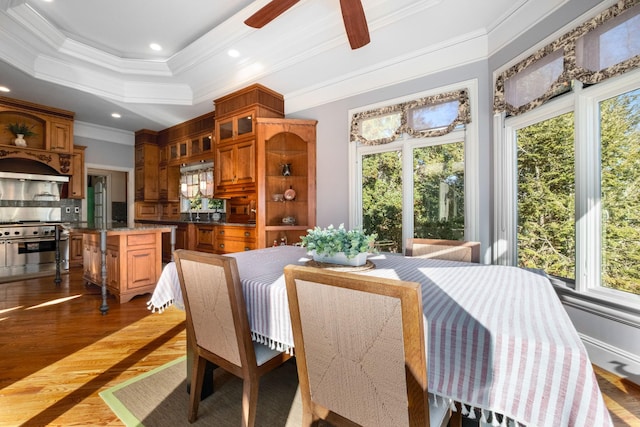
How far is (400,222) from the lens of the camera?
342 cm

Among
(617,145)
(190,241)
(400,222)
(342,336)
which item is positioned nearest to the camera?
(342,336)

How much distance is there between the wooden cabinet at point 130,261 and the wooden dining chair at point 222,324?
216cm

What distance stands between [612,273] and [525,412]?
1949mm

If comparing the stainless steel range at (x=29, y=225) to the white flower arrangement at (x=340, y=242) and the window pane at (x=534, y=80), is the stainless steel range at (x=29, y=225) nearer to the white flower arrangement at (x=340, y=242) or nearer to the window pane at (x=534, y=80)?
the white flower arrangement at (x=340, y=242)

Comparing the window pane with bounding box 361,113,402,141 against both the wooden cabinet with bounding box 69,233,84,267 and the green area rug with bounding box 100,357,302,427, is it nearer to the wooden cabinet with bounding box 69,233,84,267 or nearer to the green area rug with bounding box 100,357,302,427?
the green area rug with bounding box 100,357,302,427

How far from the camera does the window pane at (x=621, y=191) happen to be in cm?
184

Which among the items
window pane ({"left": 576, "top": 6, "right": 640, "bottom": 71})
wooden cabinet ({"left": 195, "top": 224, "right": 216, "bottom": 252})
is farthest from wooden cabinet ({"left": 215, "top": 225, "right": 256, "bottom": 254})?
window pane ({"left": 576, "top": 6, "right": 640, "bottom": 71})

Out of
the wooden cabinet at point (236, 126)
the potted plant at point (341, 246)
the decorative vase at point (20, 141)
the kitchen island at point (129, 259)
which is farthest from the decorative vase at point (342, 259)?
the decorative vase at point (20, 141)

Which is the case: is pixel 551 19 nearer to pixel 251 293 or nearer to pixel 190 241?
pixel 251 293

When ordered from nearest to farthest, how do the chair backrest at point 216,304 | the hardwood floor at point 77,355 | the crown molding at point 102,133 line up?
the chair backrest at point 216,304 < the hardwood floor at point 77,355 < the crown molding at point 102,133

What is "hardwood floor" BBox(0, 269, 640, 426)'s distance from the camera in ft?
5.05

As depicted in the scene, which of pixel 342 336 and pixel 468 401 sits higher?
pixel 342 336

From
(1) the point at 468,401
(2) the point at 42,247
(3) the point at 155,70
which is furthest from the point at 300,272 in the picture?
(2) the point at 42,247

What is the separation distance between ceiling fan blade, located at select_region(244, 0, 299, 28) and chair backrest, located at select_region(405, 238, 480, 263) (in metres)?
1.86
